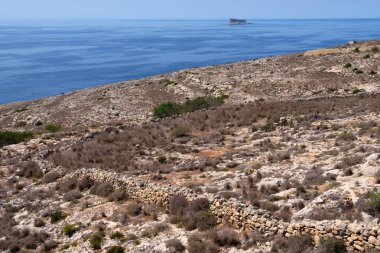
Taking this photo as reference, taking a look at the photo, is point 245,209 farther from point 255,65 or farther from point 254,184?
point 255,65

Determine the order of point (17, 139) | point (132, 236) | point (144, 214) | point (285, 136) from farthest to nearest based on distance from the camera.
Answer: point (17, 139) < point (285, 136) < point (144, 214) < point (132, 236)

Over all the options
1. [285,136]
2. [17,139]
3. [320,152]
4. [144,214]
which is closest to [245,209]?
[144,214]

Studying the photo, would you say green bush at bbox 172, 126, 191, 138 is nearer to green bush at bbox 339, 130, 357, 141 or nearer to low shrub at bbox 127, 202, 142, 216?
green bush at bbox 339, 130, 357, 141

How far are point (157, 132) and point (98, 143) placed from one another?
467cm

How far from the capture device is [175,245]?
14039mm

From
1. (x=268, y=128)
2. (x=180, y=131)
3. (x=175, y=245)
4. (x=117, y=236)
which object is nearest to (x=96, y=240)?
(x=117, y=236)


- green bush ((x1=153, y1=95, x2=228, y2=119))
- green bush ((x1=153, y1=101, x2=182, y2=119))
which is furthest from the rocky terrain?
green bush ((x1=153, y1=95, x2=228, y2=119))

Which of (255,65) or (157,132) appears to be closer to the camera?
(157,132)

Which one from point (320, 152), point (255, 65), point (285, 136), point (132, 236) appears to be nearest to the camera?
point (132, 236)

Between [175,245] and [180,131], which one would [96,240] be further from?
[180,131]

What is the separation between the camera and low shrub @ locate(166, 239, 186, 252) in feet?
45.7

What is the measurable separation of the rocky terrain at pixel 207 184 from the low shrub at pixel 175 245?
Result: 0.17 feet

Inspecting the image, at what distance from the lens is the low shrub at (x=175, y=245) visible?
13943mm

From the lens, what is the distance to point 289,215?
14383 millimetres
